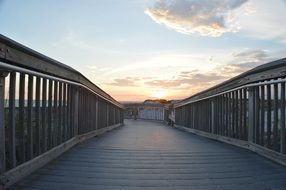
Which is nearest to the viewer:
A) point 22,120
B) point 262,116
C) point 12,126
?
point 12,126

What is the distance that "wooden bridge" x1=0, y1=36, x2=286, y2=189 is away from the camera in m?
3.39

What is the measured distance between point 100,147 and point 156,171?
6.68ft

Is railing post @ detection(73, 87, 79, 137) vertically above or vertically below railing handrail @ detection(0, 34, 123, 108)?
below

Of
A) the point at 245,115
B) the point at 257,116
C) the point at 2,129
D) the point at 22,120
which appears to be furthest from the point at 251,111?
the point at 2,129

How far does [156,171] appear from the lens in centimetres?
407

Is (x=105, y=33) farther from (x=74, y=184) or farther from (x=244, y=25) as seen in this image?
(x=74, y=184)

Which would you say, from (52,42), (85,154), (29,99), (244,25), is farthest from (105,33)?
(29,99)

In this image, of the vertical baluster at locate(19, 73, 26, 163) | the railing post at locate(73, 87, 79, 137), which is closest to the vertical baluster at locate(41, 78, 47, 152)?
the vertical baluster at locate(19, 73, 26, 163)

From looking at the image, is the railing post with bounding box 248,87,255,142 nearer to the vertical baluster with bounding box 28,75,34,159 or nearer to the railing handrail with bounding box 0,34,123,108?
the railing handrail with bounding box 0,34,123,108

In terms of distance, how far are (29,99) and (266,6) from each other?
6.74 meters

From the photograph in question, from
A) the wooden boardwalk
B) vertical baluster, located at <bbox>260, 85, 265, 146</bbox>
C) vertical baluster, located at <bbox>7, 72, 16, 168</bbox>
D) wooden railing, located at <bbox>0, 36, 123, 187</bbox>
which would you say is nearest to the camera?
wooden railing, located at <bbox>0, 36, 123, 187</bbox>

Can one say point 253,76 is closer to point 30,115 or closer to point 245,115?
point 245,115

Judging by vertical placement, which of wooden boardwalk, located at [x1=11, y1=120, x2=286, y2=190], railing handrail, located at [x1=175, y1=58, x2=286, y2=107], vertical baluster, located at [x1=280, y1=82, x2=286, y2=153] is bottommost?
wooden boardwalk, located at [x1=11, y1=120, x2=286, y2=190]

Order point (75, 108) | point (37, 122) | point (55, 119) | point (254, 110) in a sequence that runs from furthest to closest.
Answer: point (75, 108), point (254, 110), point (55, 119), point (37, 122)
